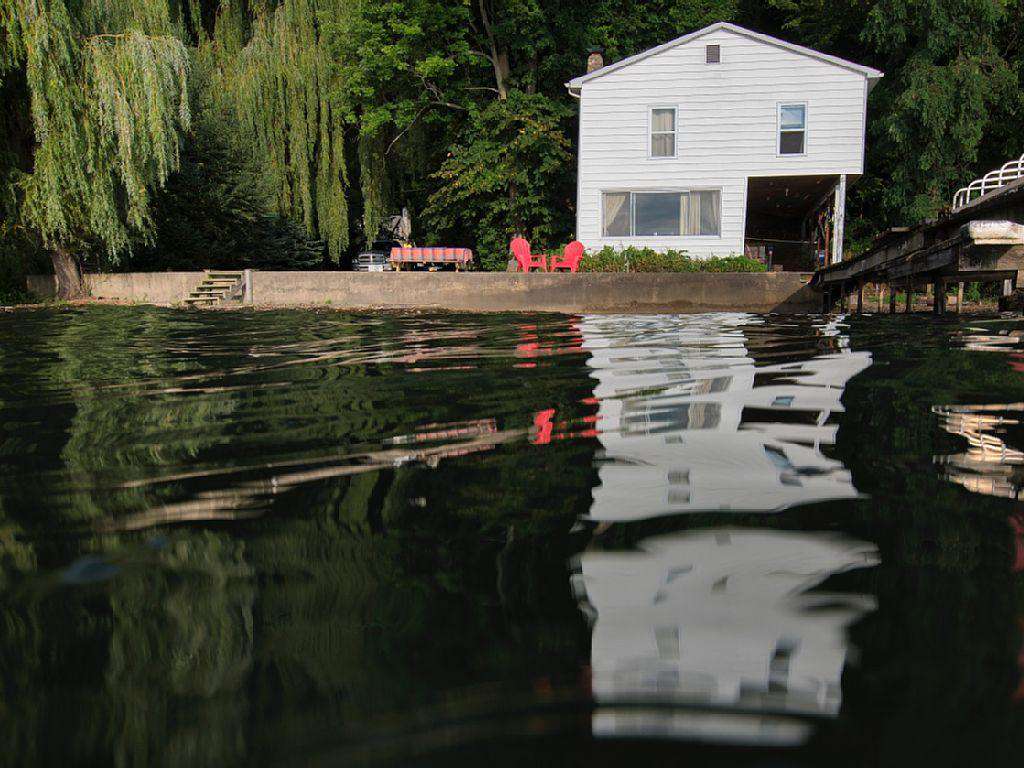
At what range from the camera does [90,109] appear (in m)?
17.6

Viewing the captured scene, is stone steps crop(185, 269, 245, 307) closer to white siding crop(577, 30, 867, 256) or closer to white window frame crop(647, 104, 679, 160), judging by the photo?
white siding crop(577, 30, 867, 256)

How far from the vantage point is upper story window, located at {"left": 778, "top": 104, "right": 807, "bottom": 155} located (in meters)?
22.1

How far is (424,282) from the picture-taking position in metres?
18.5

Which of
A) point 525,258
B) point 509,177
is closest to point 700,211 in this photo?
point 525,258

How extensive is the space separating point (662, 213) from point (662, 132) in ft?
6.90

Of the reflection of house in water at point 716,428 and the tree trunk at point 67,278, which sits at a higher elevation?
the tree trunk at point 67,278

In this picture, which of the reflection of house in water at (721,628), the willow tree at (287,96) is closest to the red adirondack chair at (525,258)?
the willow tree at (287,96)

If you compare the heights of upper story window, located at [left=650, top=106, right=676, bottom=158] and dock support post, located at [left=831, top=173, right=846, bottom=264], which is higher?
upper story window, located at [left=650, top=106, right=676, bottom=158]

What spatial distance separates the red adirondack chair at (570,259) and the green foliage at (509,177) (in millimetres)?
5209

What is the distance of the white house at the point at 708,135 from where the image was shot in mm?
21828

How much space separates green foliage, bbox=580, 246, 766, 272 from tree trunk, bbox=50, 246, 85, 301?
12010 mm

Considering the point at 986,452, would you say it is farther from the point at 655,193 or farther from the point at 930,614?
the point at 655,193

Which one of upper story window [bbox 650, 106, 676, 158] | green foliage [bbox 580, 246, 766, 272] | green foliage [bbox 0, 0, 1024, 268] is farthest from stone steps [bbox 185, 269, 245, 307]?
upper story window [bbox 650, 106, 676, 158]

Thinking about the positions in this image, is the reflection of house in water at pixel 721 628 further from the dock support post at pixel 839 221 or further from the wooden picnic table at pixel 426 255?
the wooden picnic table at pixel 426 255
